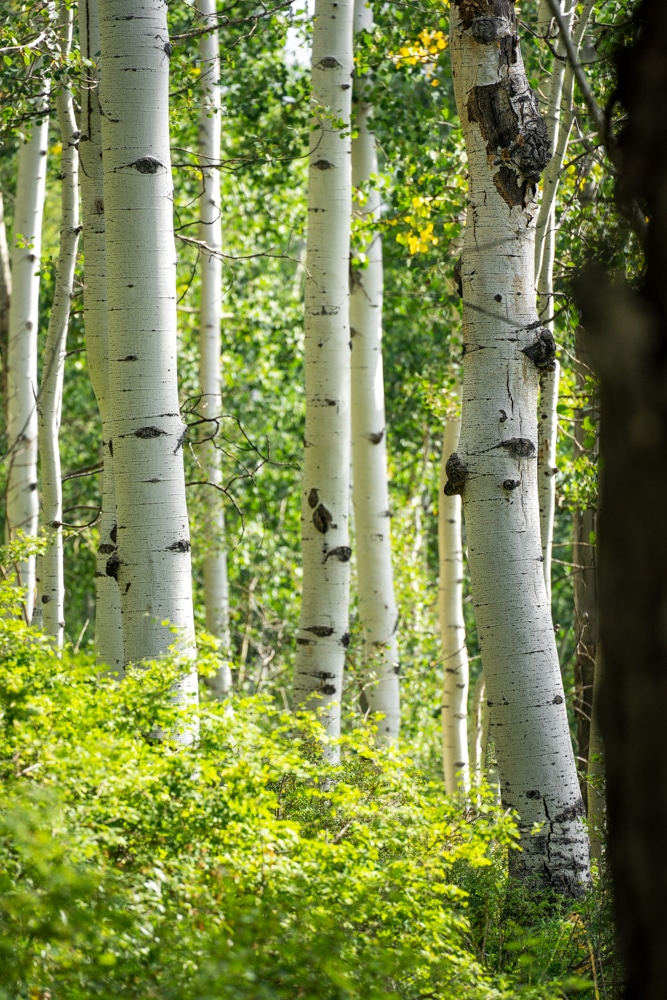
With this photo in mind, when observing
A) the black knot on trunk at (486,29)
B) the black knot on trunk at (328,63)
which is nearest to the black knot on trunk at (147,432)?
the black knot on trunk at (486,29)

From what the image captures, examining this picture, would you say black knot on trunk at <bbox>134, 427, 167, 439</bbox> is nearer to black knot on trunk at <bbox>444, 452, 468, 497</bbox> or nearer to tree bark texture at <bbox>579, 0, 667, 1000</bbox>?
black knot on trunk at <bbox>444, 452, 468, 497</bbox>

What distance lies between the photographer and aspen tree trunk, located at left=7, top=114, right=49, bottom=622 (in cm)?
749

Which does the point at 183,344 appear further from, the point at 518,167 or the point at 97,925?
the point at 97,925

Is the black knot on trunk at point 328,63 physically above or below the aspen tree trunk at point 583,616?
above

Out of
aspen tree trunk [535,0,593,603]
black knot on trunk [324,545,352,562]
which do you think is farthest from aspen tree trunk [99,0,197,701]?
aspen tree trunk [535,0,593,603]

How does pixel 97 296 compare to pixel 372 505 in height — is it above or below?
above

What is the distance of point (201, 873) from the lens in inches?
92.2

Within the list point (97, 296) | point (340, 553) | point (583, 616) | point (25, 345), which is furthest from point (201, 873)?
point (25, 345)

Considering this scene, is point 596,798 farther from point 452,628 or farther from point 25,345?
point 25,345

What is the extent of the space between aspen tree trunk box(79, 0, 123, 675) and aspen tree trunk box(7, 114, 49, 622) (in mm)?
2565

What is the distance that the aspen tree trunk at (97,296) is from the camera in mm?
4746

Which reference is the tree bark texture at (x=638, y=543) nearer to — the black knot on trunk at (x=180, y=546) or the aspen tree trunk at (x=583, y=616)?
the black knot on trunk at (x=180, y=546)

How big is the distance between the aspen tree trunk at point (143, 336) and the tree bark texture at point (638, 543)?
7.53ft

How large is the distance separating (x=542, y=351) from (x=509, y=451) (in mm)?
400
